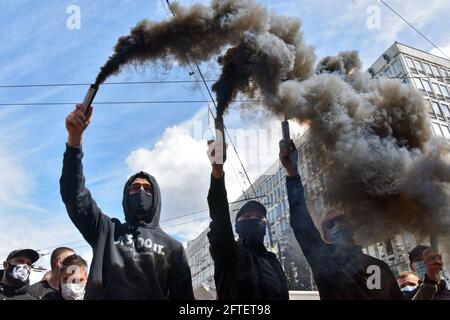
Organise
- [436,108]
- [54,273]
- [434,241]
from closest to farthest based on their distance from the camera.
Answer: [54,273] → [434,241] → [436,108]

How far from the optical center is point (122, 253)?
10.9 feet

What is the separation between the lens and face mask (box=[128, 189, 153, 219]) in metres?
3.53

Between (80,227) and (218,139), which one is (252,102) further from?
(80,227)

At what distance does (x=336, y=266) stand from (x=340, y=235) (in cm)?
40

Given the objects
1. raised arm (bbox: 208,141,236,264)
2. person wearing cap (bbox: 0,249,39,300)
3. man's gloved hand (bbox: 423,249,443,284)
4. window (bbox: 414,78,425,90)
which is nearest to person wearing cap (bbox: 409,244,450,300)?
man's gloved hand (bbox: 423,249,443,284)

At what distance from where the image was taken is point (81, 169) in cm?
325

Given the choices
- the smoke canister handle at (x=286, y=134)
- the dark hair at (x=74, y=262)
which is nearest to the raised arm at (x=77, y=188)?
the dark hair at (x=74, y=262)

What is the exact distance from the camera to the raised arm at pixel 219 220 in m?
A: 3.33

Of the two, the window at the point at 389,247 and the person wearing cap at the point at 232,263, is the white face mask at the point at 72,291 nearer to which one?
the person wearing cap at the point at 232,263

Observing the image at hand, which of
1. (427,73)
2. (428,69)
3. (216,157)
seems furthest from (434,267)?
(428,69)

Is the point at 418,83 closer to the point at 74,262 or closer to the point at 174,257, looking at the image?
the point at 174,257

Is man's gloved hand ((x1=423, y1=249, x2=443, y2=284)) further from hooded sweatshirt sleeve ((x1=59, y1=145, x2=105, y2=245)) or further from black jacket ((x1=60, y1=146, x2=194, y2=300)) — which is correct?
hooded sweatshirt sleeve ((x1=59, y1=145, x2=105, y2=245))
